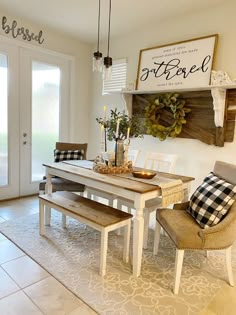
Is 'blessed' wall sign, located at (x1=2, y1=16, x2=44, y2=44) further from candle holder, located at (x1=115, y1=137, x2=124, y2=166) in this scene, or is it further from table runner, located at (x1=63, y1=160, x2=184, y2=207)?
table runner, located at (x1=63, y1=160, x2=184, y2=207)

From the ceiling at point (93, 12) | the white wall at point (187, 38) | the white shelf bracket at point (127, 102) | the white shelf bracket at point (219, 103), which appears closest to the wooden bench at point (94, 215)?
the white wall at point (187, 38)

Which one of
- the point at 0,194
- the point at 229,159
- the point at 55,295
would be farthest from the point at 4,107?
the point at 229,159

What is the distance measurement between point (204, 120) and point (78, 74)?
245 cm

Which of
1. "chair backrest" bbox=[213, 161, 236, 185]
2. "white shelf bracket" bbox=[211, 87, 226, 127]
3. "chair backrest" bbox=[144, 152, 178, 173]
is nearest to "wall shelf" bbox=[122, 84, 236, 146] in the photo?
"white shelf bracket" bbox=[211, 87, 226, 127]

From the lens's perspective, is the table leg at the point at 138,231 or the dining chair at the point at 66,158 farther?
the dining chair at the point at 66,158

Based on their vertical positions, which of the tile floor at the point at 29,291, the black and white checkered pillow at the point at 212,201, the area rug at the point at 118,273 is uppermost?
the black and white checkered pillow at the point at 212,201

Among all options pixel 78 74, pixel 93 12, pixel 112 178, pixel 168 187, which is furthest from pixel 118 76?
pixel 168 187

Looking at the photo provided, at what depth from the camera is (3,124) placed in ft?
12.5

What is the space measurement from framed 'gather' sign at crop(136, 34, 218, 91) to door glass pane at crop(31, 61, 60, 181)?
1445 millimetres

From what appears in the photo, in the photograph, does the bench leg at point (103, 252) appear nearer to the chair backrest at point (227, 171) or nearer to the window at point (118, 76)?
the chair backrest at point (227, 171)

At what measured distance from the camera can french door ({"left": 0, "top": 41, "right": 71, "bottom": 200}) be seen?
3799 mm

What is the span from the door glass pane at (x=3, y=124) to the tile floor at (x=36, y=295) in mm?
1753

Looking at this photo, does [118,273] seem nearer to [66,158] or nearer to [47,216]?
[47,216]

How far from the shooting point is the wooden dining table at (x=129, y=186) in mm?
2096
